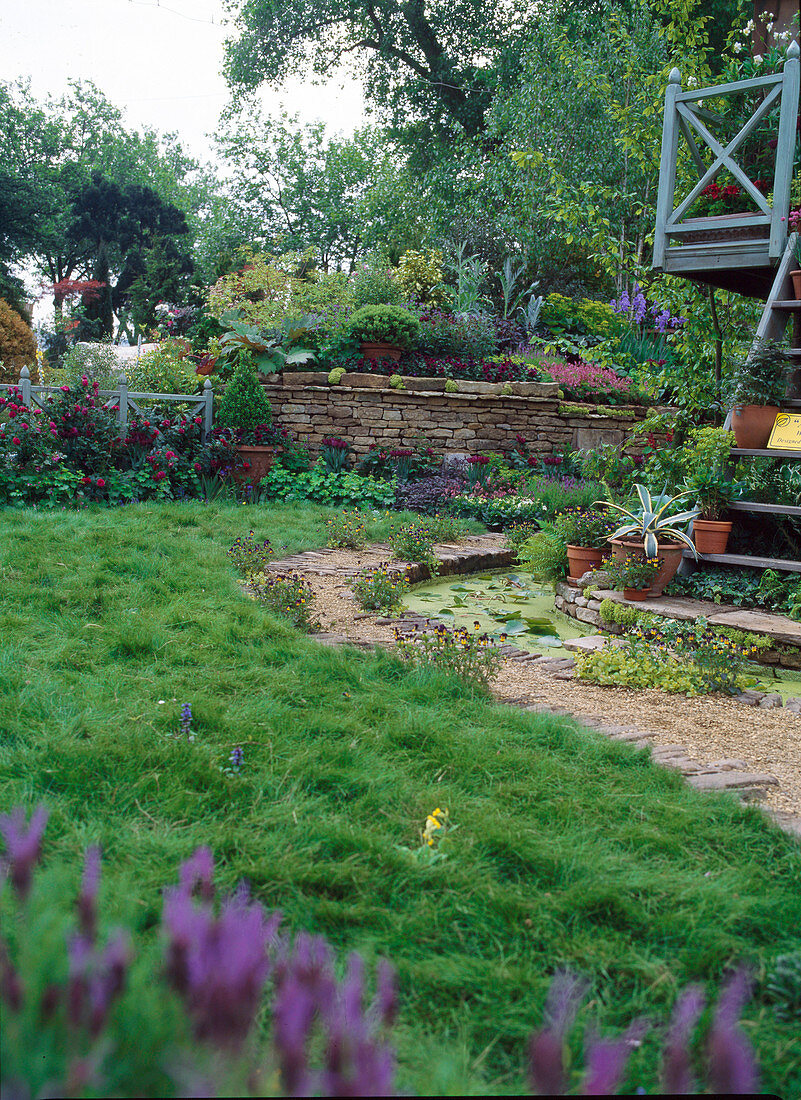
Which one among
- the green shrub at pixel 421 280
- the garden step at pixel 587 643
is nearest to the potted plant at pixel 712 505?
the garden step at pixel 587 643

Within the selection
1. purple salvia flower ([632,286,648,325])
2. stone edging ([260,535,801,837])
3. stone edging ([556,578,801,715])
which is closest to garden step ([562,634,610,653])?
Result: stone edging ([260,535,801,837])

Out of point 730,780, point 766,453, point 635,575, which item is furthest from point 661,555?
point 730,780

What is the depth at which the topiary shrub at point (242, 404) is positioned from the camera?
9219 millimetres

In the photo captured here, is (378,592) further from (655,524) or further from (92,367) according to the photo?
(92,367)

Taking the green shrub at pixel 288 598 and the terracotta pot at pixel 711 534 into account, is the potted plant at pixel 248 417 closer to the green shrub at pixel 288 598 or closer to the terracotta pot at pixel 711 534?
the green shrub at pixel 288 598

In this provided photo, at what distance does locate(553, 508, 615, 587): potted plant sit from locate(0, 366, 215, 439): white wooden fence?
4.57 m

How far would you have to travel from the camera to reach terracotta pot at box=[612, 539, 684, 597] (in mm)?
5270

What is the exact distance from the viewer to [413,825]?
2148mm

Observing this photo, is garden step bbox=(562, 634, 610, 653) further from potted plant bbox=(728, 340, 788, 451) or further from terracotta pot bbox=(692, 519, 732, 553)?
potted plant bbox=(728, 340, 788, 451)

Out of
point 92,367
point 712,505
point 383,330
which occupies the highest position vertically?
point 383,330

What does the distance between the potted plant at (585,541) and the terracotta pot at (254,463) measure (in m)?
4.15

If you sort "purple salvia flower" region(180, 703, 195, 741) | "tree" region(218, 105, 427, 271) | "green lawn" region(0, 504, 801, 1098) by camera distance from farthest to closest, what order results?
"tree" region(218, 105, 427, 271) → "purple salvia flower" region(180, 703, 195, 741) → "green lawn" region(0, 504, 801, 1098)

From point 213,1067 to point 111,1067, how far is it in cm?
12

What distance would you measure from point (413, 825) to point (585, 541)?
13.8 feet
